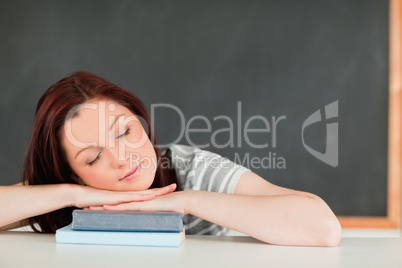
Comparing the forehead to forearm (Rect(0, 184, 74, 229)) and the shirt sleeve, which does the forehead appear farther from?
the shirt sleeve

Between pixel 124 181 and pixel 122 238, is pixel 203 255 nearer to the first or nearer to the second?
pixel 122 238

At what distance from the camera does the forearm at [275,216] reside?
994 mm

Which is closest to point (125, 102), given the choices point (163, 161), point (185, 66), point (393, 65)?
point (163, 161)

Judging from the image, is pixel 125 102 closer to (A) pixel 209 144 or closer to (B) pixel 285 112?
(A) pixel 209 144

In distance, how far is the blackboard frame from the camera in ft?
6.69

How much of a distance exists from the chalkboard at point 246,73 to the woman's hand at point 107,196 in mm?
975

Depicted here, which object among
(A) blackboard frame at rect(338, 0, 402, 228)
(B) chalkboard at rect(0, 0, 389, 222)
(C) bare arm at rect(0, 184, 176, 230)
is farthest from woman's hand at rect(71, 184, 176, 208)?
(A) blackboard frame at rect(338, 0, 402, 228)

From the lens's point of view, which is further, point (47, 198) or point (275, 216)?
point (47, 198)

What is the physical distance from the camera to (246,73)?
2.07 metres

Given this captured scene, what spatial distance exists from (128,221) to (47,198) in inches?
10.1

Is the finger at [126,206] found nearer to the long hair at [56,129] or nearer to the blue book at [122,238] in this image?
the blue book at [122,238]

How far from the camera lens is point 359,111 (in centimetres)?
206

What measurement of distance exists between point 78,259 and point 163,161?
574 millimetres

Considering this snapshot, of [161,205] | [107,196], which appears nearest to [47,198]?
[107,196]
